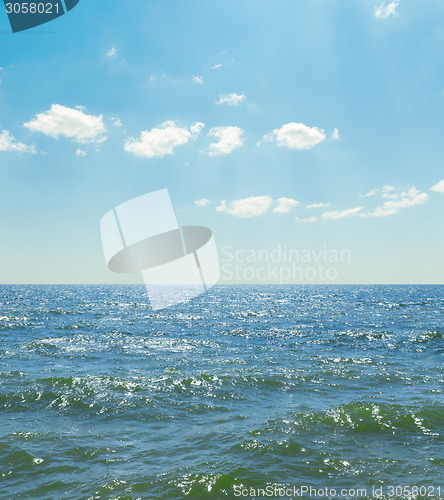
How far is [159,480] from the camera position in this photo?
8016 mm

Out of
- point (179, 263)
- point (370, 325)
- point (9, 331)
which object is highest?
point (179, 263)

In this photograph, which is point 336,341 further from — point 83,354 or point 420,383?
point 83,354

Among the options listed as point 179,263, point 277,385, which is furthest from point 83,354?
point 277,385

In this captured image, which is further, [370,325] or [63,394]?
[370,325]

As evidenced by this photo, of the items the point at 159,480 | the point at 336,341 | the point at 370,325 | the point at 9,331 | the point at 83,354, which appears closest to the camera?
the point at 159,480

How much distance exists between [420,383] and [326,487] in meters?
11.0

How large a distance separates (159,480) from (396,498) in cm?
520

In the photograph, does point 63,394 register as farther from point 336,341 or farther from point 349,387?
point 336,341

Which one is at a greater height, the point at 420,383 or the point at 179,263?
the point at 179,263

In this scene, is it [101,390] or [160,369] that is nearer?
[101,390]

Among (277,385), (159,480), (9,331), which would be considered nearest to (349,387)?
(277,385)

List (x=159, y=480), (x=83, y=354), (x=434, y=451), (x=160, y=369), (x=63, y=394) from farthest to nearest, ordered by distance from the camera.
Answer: (x=83, y=354) → (x=160, y=369) → (x=63, y=394) → (x=434, y=451) → (x=159, y=480)

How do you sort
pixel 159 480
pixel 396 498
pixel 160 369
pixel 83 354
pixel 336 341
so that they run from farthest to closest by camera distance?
pixel 336 341 → pixel 83 354 → pixel 160 369 → pixel 159 480 → pixel 396 498

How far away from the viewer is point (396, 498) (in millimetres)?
7383
